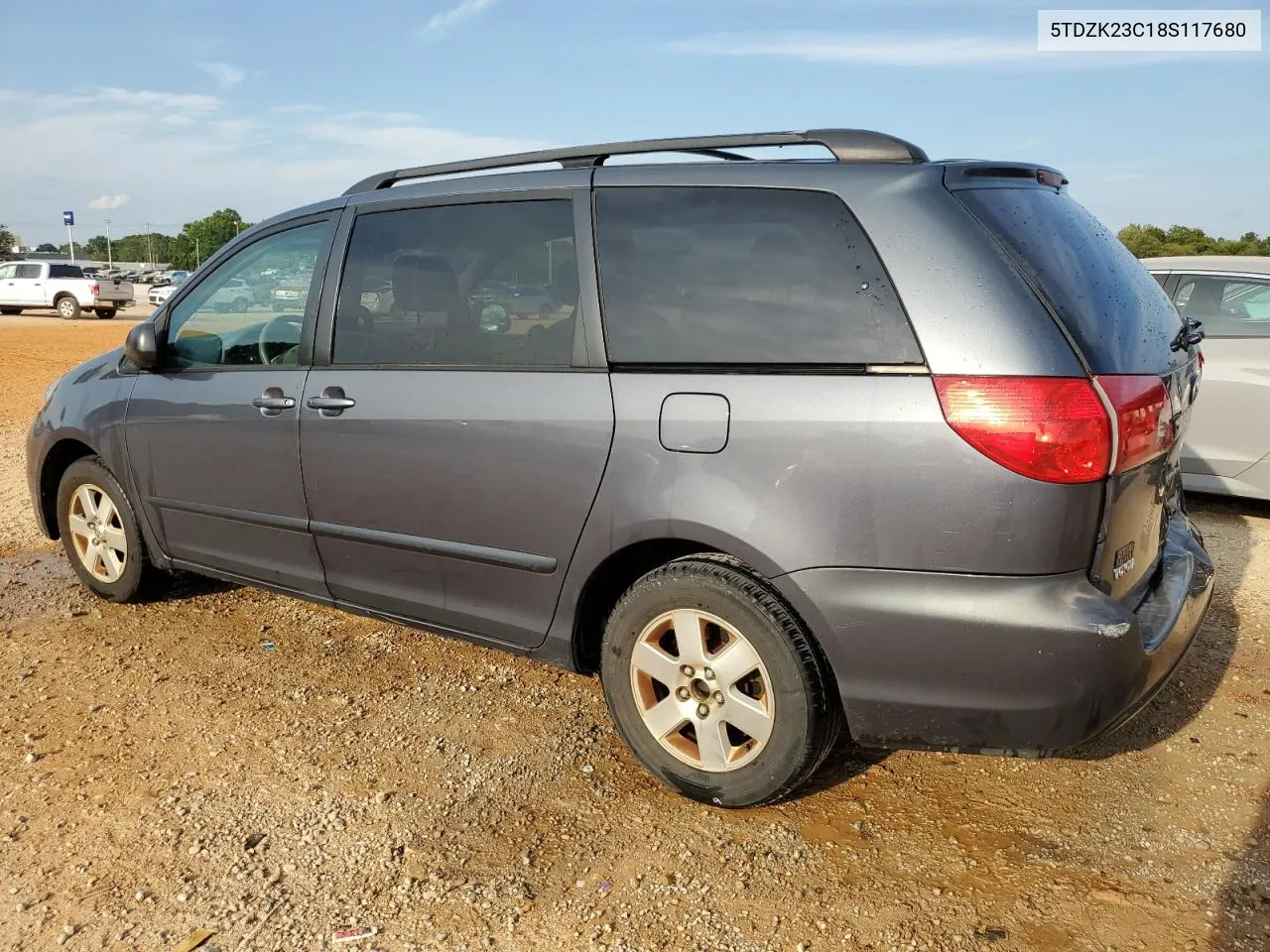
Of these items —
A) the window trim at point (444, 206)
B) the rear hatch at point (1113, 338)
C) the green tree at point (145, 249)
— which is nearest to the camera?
the rear hatch at point (1113, 338)

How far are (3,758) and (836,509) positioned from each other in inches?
109

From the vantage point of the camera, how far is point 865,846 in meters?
2.71

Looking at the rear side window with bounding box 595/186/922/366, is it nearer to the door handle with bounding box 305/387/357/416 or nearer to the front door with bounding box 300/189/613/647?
the front door with bounding box 300/189/613/647

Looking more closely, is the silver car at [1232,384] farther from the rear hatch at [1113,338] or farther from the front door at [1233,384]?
the rear hatch at [1113,338]

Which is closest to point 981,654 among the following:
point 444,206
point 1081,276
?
point 1081,276

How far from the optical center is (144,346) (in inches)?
158

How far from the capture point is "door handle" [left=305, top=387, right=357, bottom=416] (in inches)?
135

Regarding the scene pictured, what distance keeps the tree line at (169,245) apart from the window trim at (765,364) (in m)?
97.1

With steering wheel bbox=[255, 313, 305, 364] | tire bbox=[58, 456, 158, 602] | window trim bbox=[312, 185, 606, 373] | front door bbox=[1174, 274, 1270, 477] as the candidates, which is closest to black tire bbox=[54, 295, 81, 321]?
tire bbox=[58, 456, 158, 602]

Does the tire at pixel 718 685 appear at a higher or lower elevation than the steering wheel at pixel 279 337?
lower

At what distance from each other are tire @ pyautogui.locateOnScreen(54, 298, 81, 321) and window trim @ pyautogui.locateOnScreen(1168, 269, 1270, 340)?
3063cm

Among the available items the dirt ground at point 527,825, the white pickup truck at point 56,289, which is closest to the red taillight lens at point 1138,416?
the dirt ground at point 527,825

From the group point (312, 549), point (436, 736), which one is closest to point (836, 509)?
point (436, 736)

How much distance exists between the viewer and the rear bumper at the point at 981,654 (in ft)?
7.75
